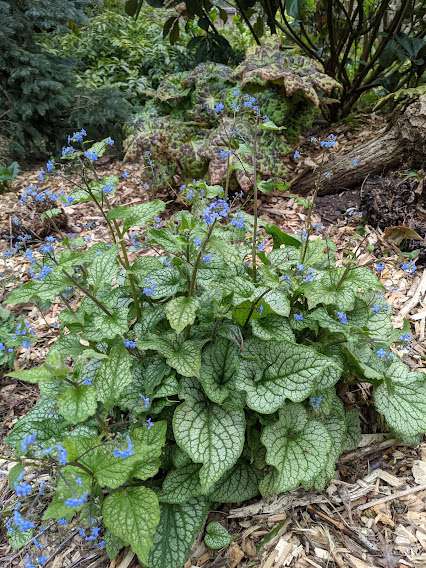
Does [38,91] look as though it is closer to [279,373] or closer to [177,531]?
[279,373]

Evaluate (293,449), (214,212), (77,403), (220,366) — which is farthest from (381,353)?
(77,403)

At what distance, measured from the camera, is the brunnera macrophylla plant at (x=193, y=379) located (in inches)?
64.2

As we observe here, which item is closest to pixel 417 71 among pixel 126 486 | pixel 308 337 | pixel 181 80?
Result: pixel 181 80

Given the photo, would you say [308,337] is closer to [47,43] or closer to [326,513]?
[326,513]

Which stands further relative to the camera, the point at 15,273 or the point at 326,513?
the point at 15,273

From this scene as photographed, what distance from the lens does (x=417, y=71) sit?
4.10m

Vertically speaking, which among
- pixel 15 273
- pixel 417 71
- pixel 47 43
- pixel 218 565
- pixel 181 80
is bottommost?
pixel 218 565

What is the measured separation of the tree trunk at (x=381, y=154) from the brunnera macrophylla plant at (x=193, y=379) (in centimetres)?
A: 185

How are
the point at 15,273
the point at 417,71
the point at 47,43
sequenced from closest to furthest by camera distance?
the point at 15,273
the point at 417,71
the point at 47,43

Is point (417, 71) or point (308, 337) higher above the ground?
point (417, 71)

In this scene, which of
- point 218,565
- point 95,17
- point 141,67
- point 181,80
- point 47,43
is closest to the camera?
point 218,565

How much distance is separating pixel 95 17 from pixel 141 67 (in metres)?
1.79

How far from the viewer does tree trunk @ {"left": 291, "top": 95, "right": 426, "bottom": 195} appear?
3426mm

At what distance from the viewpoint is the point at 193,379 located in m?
1.92
